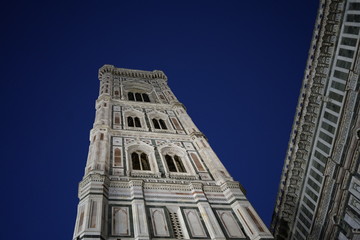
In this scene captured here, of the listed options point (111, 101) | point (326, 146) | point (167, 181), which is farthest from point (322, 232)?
point (111, 101)

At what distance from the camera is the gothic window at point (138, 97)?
32094 millimetres

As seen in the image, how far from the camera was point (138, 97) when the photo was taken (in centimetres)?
3306

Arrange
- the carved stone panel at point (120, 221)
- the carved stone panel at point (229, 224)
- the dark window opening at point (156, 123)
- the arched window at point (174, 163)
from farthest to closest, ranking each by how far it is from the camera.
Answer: the dark window opening at point (156, 123)
the arched window at point (174, 163)
the carved stone panel at point (229, 224)
the carved stone panel at point (120, 221)

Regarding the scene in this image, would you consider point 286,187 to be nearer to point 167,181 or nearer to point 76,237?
point 167,181

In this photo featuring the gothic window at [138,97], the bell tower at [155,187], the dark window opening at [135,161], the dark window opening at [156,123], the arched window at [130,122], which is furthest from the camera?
the gothic window at [138,97]

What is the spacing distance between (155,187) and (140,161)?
323 cm

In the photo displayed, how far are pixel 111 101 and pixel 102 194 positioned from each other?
14.7m

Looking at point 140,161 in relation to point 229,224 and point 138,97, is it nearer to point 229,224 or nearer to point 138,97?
point 229,224

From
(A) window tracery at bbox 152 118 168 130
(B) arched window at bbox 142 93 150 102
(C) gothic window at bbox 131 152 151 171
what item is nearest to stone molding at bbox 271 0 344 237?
(C) gothic window at bbox 131 152 151 171

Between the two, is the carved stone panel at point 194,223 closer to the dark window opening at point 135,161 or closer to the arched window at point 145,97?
the dark window opening at point 135,161

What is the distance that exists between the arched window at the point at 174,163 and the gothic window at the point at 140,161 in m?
1.17

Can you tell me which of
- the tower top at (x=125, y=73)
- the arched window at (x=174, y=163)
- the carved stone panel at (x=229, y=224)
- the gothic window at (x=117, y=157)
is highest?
the tower top at (x=125, y=73)

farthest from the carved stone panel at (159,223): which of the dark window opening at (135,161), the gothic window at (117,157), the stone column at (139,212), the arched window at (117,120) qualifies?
the arched window at (117,120)

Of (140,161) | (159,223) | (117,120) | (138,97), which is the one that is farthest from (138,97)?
(159,223)
